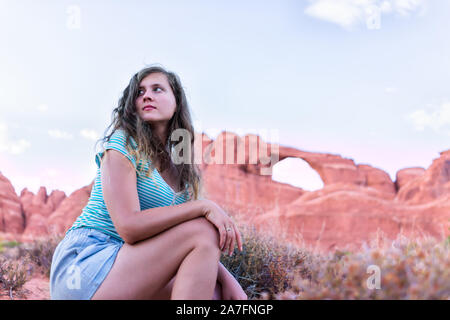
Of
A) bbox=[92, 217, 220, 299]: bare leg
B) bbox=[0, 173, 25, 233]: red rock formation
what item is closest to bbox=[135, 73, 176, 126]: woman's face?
bbox=[92, 217, 220, 299]: bare leg

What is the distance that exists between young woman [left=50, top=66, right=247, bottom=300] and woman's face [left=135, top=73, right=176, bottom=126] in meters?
0.17

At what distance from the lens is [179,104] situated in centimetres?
287

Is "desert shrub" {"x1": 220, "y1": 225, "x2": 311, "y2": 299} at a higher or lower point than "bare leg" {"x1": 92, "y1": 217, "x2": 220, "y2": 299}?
lower

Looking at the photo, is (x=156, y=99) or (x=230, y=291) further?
(x=156, y=99)

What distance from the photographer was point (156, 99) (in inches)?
102

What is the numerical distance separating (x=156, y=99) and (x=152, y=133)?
221 millimetres

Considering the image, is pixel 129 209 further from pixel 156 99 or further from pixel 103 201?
pixel 156 99

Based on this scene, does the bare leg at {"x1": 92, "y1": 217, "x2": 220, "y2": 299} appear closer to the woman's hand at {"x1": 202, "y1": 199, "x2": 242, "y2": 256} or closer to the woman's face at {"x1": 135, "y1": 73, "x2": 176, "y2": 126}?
the woman's hand at {"x1": 202, "y1": 199, "x2": 242, "y2": 256}

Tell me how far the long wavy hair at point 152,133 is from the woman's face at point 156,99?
36 millimetres

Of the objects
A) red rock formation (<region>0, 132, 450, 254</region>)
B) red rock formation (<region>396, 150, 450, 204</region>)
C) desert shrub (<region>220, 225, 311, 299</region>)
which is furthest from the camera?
red rock formation (<region>396, 150, 450, 204</region>)

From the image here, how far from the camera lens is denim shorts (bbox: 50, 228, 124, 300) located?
2.00m

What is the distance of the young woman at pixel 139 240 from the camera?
1.97 m

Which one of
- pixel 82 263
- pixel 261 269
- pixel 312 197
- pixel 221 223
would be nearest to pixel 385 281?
pixel 221 223
